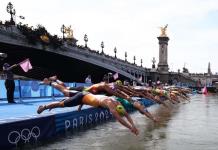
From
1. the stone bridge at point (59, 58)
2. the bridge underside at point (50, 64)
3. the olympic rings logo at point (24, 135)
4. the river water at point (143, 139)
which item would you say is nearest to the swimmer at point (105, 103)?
the river water at point (143, 139)

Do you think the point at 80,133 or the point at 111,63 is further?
the point at 111,63

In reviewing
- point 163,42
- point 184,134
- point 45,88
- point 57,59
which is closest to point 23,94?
point 45,88

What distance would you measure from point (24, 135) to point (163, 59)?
138 m

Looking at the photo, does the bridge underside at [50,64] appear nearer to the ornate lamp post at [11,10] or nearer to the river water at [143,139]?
the ornate lamp post at [11,10]

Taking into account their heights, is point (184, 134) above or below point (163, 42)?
below

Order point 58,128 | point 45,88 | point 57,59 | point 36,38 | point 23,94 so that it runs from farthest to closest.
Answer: point 57,59 < point 36,38 < point 45,88 < point 23,94 < point 58,128

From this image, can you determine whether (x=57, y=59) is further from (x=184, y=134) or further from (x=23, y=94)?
(x=184, y=134)

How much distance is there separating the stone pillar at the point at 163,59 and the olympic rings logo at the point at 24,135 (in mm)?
132001

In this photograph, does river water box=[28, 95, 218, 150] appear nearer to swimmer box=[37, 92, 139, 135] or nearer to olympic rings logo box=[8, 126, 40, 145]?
olympic rings logo box=[8, 126, 40, 145]

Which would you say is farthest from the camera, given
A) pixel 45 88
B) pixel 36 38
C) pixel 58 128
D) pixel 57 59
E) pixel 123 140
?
pixel 57 59

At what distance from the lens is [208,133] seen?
17.5m

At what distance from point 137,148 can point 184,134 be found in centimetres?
412

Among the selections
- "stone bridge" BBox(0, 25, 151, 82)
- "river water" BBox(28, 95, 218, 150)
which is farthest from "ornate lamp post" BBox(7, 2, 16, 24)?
"river water" BBox(28, 95, 218, 150)

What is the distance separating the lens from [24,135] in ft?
45.9
